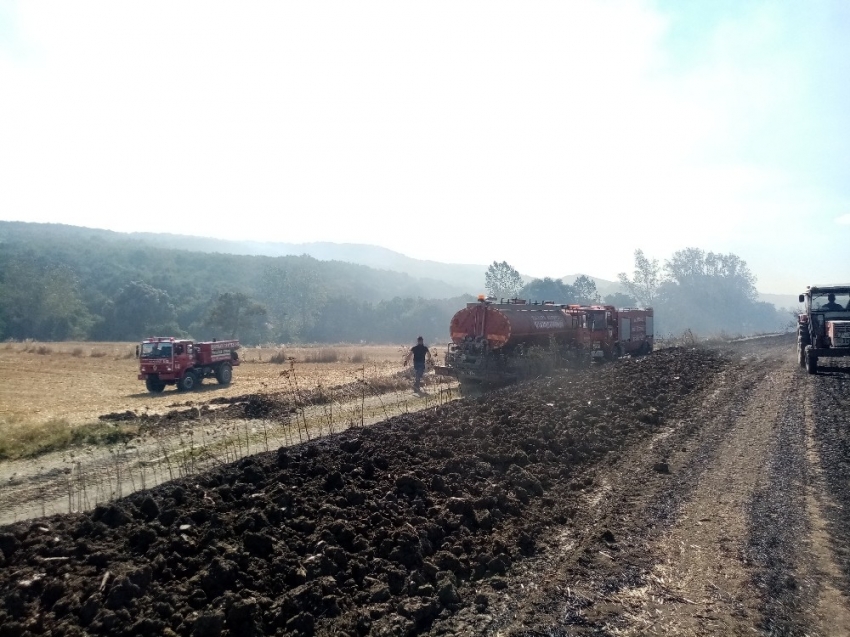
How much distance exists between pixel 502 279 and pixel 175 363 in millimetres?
65032

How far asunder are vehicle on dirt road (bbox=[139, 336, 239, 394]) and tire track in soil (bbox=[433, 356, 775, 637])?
2012 cm

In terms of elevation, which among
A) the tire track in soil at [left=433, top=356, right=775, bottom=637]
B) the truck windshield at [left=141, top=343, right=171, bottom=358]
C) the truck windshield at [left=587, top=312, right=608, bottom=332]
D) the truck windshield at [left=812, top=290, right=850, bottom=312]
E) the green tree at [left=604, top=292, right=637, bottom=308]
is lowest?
the tire track in soil at [left=433, top=356, right=775, bottom=637]

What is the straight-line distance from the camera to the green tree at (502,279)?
84.9 m

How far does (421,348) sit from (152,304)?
2742 inches

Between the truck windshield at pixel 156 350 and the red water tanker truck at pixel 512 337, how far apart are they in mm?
11480

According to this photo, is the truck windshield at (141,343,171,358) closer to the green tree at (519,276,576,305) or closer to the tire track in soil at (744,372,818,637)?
the tire track in soil at (744,372,818,637)

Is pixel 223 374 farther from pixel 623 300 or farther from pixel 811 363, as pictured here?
pixel 623 300

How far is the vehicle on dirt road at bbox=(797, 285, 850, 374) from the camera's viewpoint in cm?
1867

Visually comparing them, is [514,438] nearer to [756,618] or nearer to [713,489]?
[713,489]

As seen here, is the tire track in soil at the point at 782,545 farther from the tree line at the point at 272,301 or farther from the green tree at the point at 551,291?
the green tree at the point at 551,291

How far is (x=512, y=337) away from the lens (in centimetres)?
2211

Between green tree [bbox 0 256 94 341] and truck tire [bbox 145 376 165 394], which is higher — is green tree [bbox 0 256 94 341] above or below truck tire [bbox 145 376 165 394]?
above

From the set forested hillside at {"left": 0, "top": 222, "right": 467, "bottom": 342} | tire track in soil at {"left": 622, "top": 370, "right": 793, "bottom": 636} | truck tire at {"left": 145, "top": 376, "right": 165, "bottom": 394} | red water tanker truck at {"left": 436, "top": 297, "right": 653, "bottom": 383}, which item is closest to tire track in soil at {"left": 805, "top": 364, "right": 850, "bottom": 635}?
tire track in soil at {"left": 622, "top": 370, "right": 793, "bottom": 636}

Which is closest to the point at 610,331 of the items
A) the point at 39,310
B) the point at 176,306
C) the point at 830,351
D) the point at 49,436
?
the point at 830,351
